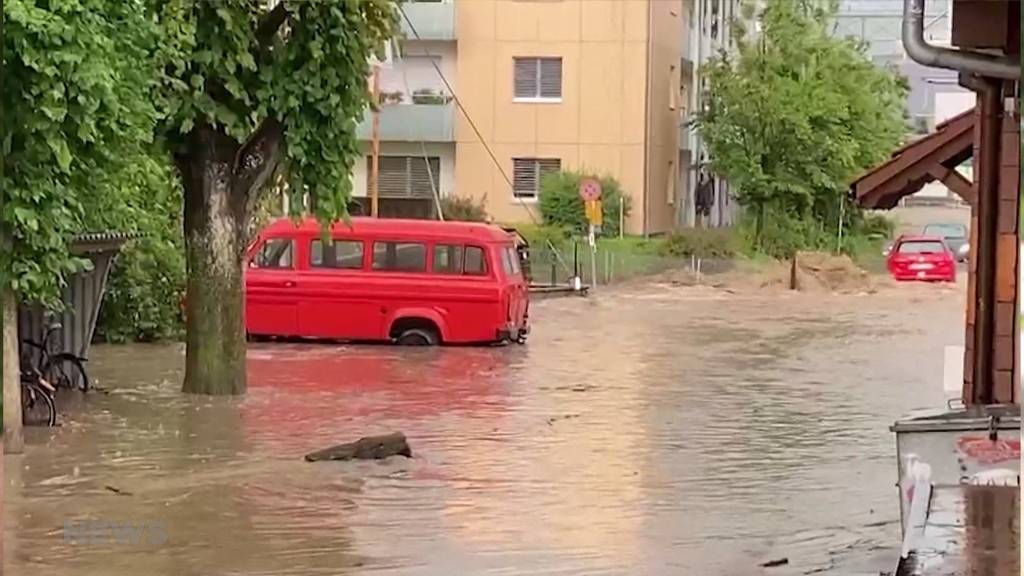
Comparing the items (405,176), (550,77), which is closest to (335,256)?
(405,176)

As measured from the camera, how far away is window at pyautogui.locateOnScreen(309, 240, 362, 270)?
25.6 metres

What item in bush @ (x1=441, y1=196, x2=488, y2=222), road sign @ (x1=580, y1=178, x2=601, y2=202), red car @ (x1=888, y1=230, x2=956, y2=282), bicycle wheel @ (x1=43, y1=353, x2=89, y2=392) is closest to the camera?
bicycle wheel @ (x1=43, y1=353, x2=89, y2=392)

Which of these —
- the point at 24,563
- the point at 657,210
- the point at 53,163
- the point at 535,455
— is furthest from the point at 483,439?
the point at 657,210

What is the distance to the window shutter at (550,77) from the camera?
147 ft

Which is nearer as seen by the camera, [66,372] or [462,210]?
[66,372]

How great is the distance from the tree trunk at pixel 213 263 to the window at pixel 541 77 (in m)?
27.5

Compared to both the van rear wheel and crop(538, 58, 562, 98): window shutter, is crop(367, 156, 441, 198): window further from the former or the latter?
the van rear wheel

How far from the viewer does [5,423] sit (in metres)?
14.0

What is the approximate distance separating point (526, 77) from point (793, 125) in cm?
883

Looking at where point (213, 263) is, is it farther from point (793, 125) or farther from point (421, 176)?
point (793, 125)

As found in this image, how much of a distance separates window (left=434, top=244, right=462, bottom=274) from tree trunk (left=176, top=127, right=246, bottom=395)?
24.4 ft

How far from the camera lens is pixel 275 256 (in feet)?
84.1

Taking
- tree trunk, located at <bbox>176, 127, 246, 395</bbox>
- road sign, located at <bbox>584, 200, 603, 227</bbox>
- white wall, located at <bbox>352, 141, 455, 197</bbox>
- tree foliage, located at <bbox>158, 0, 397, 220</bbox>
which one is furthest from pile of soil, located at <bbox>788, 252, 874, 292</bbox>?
tree foliage, located at <bbox>158, 0, 397, 220</bbox>

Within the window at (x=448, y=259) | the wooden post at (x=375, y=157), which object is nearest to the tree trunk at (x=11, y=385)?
the window at (x=448, y=259)
